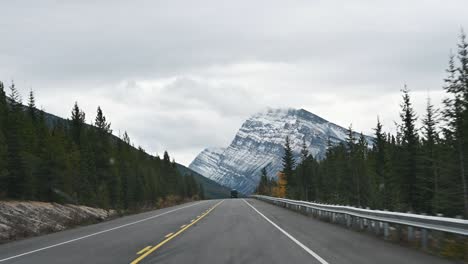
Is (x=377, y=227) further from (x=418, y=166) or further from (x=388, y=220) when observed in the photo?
(x=418, y=166)

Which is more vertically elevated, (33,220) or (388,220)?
(388,220)

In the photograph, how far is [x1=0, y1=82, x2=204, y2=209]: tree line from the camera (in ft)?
136

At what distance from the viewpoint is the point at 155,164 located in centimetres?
14462

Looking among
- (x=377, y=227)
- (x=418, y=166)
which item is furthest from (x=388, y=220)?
(x=418, y=166)

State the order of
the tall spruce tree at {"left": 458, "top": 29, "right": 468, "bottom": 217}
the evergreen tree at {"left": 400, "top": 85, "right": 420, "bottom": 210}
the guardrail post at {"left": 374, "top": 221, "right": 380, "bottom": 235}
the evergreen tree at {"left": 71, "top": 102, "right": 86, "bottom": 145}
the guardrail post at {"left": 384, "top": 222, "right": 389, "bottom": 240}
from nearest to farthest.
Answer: the guardrail post at {"left": 384, "top": 222, "right": 389, "bottom": 240} → the guardrail post at {"left": 374, "top": 221, "right": 380, "bottom": 235} → the tall spruce tree at {"left": 458, "top": 29, "right": 468, "bottom": 217} → the evergreen tree at {"left": 400, "top": 85, "right": 420, "bottom": 210} → the evergreen tree at {"left": 71, "top": 102, "right": 86, "bottom": 145}

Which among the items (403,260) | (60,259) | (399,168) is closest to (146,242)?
(60,259)

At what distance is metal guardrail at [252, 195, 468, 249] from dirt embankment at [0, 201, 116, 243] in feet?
43.8

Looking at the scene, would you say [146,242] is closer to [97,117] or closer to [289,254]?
[289,254]

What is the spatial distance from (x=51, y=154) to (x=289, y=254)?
40.8 m

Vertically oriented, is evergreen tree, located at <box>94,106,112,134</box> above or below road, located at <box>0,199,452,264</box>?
above

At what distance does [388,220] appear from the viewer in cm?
1559

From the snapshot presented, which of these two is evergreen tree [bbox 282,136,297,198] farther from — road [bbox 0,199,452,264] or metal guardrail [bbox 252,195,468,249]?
road [bbox 0,199,452,264]

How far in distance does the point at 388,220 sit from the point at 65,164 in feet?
132

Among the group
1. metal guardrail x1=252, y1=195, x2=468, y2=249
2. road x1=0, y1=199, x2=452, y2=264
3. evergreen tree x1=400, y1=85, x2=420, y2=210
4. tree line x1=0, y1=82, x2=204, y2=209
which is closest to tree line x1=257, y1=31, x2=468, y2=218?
evergreen tree x1=400, y1=85, x2=420, y2=210
